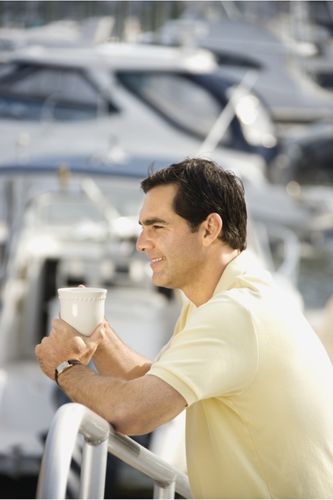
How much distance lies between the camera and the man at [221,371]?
1.91 meters

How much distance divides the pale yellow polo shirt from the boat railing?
125 mm

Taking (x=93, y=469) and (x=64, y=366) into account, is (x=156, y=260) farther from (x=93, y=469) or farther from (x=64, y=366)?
(x=93, y=469)

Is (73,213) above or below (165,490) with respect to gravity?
below

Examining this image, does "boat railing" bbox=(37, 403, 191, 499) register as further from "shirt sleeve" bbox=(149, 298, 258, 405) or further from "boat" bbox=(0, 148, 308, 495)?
"boat" bbox=(0, 148, 308, 495)

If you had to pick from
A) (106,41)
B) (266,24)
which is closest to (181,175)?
(106,41)

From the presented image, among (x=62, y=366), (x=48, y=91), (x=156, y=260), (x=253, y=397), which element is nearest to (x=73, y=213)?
(x=48, y=91)

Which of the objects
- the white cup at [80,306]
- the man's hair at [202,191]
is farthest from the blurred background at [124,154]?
the white cup at [80,306]

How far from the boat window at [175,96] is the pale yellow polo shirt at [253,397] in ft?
34.7

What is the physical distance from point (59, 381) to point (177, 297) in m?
4.41

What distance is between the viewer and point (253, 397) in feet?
6.41

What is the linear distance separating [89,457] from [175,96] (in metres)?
11.1

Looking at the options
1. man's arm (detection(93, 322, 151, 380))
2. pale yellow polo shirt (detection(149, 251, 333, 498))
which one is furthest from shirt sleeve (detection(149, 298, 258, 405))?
man's arm (detection(93, 322, 151, 380))

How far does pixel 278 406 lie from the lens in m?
1.96

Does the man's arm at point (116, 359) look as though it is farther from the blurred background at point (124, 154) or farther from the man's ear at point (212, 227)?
the blurred background at point (124, 154)
